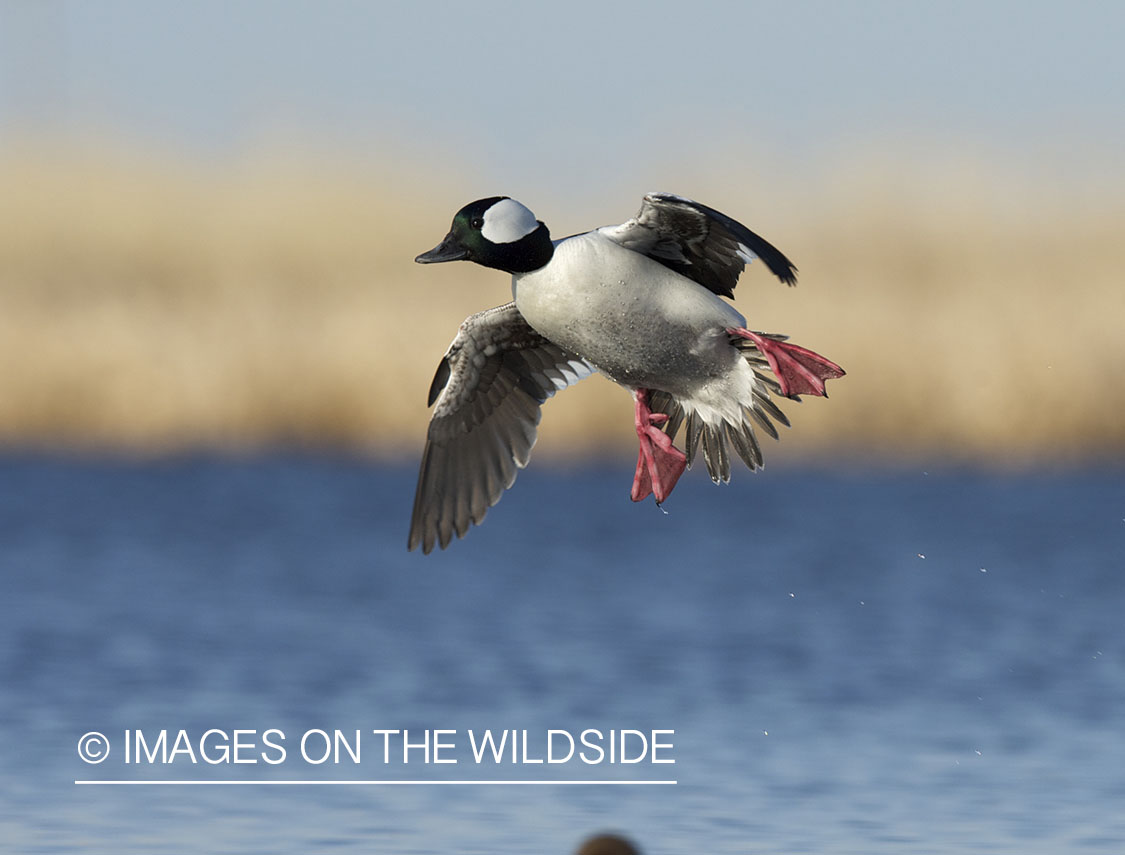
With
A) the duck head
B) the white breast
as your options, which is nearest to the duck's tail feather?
the white breast

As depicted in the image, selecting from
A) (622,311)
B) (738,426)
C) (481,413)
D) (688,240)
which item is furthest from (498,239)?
(481,413)

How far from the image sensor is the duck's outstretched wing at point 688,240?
688 centimetres

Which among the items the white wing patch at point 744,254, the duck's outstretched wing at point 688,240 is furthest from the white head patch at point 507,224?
the white wing patch at point 744,254

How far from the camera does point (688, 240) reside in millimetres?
7316

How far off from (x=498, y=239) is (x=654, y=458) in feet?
4.12

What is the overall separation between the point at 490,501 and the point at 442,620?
6.57m

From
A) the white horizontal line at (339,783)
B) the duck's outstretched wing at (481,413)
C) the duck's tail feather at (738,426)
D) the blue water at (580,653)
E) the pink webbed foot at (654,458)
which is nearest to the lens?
the duck's tail feather at (738,426)

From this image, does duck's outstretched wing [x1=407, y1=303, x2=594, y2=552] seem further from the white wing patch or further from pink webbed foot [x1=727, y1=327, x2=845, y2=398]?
pink webbed foot [x1=727, y1=327, x2=845, y2=398]

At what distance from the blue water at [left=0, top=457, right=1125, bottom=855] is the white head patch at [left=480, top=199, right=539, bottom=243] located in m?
3.00

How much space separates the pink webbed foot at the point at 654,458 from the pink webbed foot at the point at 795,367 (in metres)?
0.74

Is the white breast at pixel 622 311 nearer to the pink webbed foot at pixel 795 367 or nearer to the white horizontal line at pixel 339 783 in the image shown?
the pink webbed foot at pixel 795 367

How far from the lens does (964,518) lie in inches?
766

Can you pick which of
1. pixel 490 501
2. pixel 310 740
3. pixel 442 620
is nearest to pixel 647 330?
pixel 490 501

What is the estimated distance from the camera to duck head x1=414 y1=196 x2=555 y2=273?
6.97 meters
